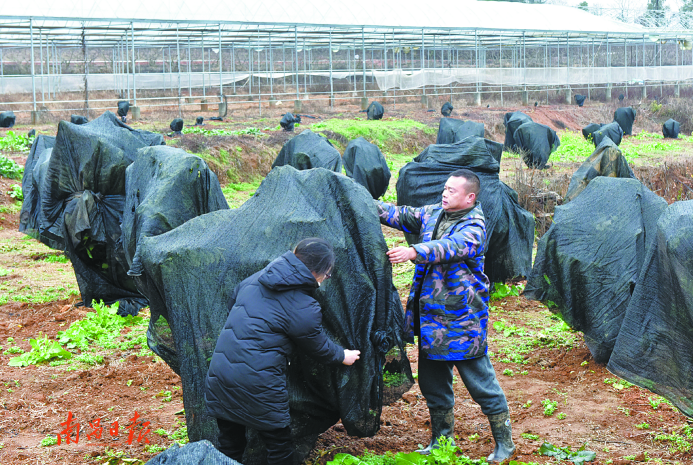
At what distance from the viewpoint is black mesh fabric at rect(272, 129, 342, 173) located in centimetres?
914

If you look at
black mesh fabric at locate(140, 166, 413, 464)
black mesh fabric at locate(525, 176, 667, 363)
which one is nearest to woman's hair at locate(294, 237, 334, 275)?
black mesh fabric at locate(140, 166, 413, 464)

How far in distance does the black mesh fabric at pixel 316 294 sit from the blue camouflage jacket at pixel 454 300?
20 cm

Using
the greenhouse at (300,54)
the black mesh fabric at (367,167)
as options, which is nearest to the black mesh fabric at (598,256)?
the black mesh fabric at (367,167)

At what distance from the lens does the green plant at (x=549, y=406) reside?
15.3 ft

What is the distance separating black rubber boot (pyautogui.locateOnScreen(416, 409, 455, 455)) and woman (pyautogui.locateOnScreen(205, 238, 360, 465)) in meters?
1.08

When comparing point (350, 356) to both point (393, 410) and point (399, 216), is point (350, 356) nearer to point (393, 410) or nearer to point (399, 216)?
point (399, 216)

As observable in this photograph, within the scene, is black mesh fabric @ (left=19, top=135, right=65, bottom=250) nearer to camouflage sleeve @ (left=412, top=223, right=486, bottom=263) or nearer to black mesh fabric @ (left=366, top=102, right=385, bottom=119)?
camouflage sleeve @ (left=412, top=223, right=486, bottom=263)

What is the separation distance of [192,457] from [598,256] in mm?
3765

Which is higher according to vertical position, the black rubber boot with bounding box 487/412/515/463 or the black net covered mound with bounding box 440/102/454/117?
the black net covered mound with bounding box 440/102/454/117

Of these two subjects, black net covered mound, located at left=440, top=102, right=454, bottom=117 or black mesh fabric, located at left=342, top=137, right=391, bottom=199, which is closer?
black mesh fabric, located at left=342, top=137, right=391, bottom=199

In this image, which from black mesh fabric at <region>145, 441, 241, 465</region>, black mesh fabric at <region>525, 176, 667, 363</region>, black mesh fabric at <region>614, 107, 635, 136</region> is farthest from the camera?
black mesh fabric at <region>614, 107, 635, 136</region>

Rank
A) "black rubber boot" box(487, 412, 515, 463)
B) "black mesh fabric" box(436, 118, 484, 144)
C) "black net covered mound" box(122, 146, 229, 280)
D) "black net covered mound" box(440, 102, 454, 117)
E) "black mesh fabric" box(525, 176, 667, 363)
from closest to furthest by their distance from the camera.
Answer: "black rubber boot" box(487, 412, 515, 463) < "black net covered mound" box(122, 146, 229, 280) < "black mesh fabric" box(525, 176, 667, 363) < "black mesh fabric" box(436, 118, 484, 144) < "black net covered mound" box(440, 102, 454, 117)

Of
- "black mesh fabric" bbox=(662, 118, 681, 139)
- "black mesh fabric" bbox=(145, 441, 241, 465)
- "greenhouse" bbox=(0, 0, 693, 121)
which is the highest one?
"greenhouse" bbox=(0, 0, 693, 121)

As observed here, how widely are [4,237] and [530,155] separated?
1343 cm
